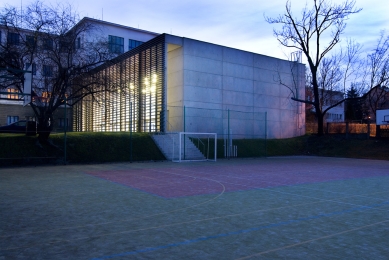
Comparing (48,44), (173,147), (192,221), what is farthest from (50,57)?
(192,221)

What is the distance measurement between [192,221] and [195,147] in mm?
17260

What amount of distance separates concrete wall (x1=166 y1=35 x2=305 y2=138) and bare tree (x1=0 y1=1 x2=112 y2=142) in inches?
300

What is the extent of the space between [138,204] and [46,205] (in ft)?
6.57

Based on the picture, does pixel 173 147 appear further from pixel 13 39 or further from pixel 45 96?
pixel 13 39

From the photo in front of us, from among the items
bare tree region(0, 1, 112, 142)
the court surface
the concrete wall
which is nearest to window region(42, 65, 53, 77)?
Result: bare tree region(0, 1, 112, 142)

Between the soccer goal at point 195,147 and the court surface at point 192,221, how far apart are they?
11458mm

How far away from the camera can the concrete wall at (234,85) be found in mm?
25969

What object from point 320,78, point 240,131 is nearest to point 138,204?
point 240,131

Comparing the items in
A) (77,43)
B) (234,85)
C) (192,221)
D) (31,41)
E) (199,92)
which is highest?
(77,43)

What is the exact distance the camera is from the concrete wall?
2597cm

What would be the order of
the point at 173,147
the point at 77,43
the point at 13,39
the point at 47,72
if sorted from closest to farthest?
the point at 13,39
the point at 47,72
the point at 77,43
the point at 173,147

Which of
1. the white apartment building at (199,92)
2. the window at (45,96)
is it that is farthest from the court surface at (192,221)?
the white apartment building at (199,92)

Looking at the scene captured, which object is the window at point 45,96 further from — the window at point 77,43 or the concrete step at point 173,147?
the concrete step at point 173,147

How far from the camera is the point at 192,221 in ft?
20.2
